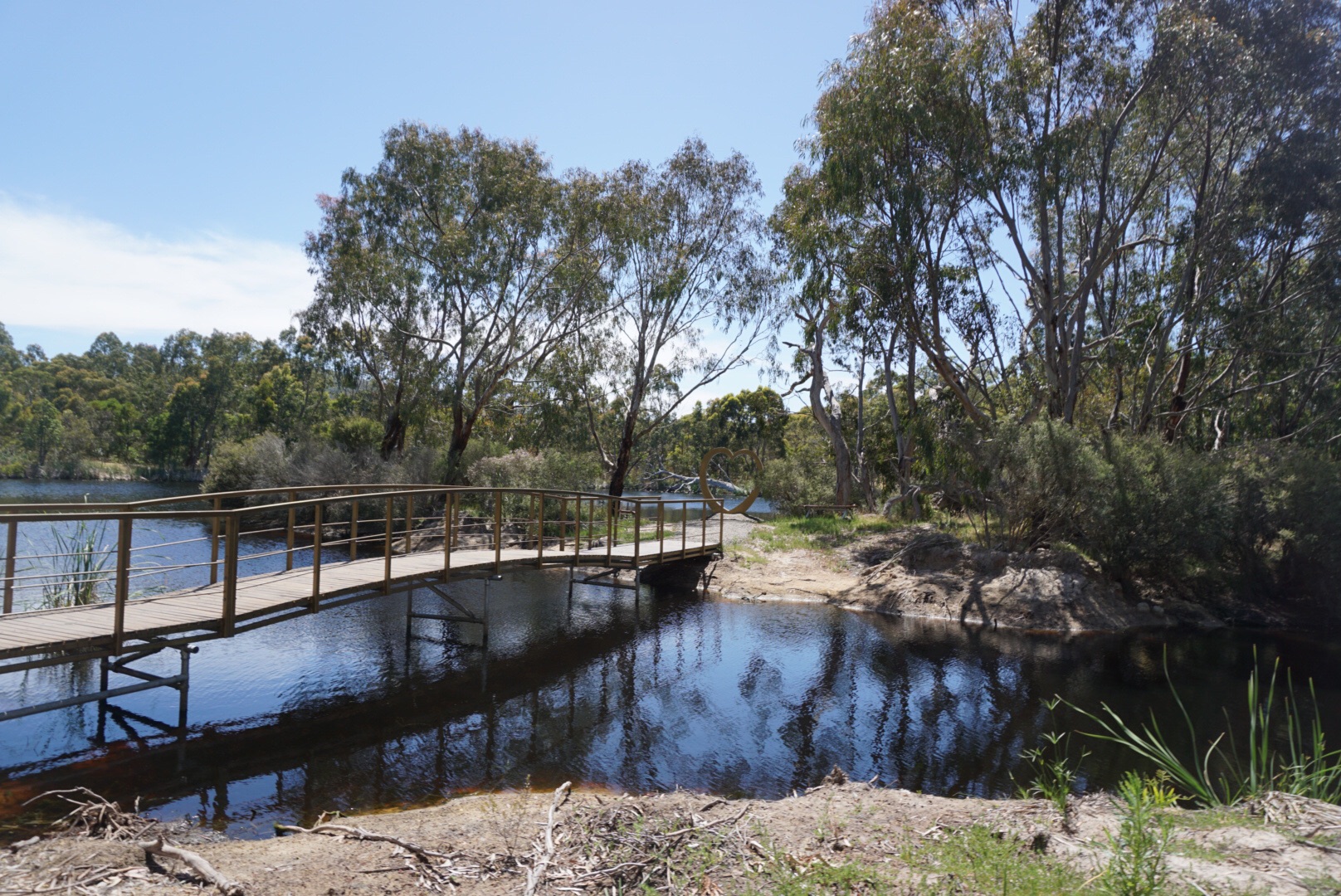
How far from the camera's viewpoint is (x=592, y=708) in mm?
9172

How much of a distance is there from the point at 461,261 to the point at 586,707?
61.2 ft

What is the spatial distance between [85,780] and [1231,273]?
24.8m

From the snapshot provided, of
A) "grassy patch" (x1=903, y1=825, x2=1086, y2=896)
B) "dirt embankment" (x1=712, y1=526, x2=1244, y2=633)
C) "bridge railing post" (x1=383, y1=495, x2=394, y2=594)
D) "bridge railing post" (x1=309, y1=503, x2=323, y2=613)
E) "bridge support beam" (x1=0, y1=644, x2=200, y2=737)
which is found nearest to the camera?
"grassy patch" (x1=903, y1=825, x2=1086, y2=896)

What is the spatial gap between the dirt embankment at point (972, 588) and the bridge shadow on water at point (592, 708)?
1037 millimetres

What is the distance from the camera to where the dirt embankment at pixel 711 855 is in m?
3.67

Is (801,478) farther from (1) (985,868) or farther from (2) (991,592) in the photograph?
(1) (985,868)

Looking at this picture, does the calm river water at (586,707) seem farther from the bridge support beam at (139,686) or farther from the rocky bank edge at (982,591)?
the rocky bank edge at (982,591)

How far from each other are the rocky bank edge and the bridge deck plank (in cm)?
705

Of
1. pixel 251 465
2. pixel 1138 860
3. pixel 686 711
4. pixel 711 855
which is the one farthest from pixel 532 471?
pixel 1138 860

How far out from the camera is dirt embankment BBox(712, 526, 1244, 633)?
15297 millimetres

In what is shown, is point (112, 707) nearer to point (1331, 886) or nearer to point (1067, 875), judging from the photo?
point (1067, 875)

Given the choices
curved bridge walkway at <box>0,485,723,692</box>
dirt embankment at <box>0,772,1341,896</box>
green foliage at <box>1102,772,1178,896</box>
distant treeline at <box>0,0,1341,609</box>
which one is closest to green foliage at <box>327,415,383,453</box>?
distant treeline at <box>0,0,1341,609</box>

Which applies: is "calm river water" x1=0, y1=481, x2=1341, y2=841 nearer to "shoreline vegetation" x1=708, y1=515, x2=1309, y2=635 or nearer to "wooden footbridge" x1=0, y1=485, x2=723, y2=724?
"wooden footbridge" x1=0, y1=485, x2=723, y2=724

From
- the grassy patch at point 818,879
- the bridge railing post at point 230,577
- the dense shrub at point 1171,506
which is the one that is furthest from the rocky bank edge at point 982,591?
the grassy patch at point 818,879
